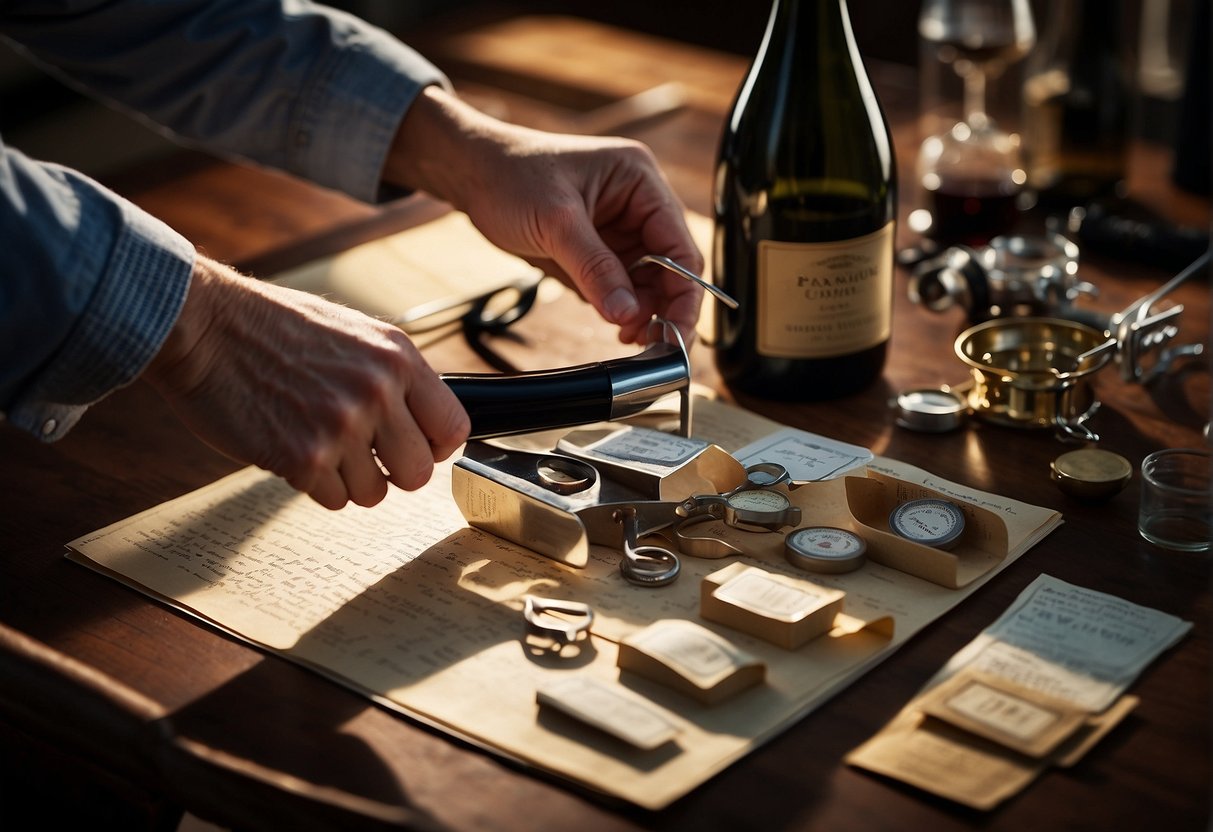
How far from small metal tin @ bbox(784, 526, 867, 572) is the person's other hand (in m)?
0.27

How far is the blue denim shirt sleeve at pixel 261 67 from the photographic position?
1.21m

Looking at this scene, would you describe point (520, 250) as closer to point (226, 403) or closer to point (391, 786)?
point (226, 403)

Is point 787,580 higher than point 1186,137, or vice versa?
point 1186,137

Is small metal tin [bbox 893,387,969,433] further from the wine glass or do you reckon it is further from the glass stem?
the glass stem

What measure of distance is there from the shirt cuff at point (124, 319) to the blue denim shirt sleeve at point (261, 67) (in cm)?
47

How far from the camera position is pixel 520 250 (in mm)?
1120

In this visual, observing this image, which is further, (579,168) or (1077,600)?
(579,168)

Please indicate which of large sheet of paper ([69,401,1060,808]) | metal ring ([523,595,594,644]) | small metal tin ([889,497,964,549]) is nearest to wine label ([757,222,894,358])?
large sheet of paper ([69,401,1060,808])

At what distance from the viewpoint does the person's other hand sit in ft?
3.40

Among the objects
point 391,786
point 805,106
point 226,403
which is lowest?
point 391,786

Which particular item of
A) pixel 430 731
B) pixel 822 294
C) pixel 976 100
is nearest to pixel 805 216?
pixel 822 294

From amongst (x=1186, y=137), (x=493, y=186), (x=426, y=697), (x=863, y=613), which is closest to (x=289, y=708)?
(x=426, y=697)

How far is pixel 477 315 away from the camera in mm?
1177

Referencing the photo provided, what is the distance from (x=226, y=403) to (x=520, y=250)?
0.39 meters
